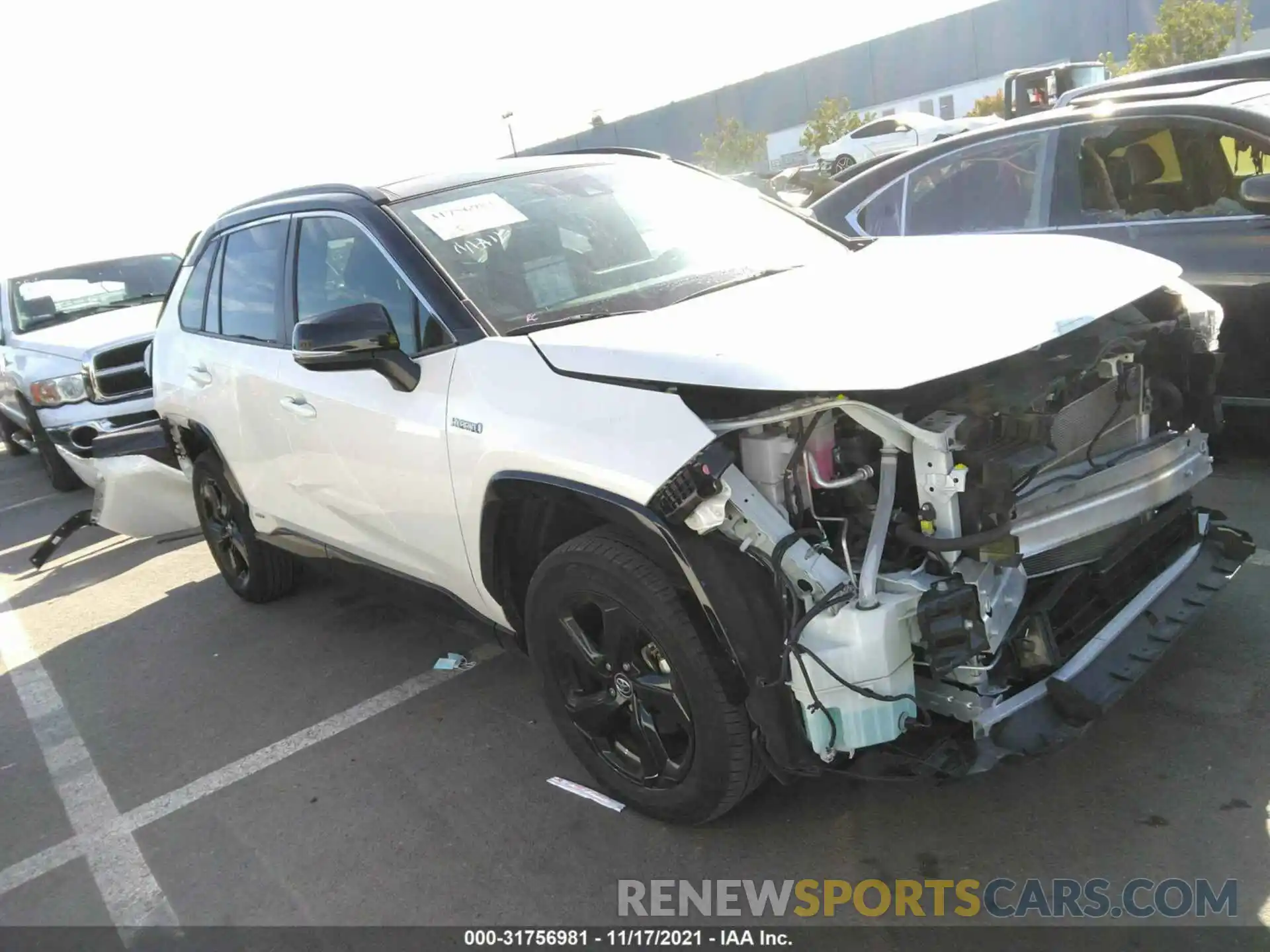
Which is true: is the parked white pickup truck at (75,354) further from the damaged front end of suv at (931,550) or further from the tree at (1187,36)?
the tree at (1187,36)

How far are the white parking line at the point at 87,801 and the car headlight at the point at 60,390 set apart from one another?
10.5 feet

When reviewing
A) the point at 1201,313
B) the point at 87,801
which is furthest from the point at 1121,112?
the point at 87,801

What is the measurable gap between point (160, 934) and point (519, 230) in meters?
2.44

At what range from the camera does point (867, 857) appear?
278 centimetres

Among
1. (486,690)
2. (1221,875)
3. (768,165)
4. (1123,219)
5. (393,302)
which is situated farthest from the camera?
(768,165)

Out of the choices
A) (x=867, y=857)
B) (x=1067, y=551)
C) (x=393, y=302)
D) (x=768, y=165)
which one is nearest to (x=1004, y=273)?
(x=1067, y=551)

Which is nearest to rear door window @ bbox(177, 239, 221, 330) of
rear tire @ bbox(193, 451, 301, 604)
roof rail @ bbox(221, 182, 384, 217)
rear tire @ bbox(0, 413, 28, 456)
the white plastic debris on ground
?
roof rail @ bbox(221, 182, 384, 217)

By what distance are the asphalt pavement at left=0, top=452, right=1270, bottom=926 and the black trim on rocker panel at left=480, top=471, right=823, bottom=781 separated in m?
0.37

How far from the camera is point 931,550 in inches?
94.9

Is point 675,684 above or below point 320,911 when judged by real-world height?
above

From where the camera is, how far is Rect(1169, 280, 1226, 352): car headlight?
3.12m

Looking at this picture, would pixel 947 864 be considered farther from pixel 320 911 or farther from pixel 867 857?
pixel 320 911

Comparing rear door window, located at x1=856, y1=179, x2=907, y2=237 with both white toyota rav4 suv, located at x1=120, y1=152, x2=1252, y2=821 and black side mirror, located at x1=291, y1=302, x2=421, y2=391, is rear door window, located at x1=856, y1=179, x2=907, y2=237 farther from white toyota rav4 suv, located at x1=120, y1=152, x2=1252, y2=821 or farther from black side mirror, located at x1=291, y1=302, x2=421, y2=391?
black side mirror, located at x1=291, y1=302, x2=421, y2=391

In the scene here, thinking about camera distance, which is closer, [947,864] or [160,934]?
[947,864]
